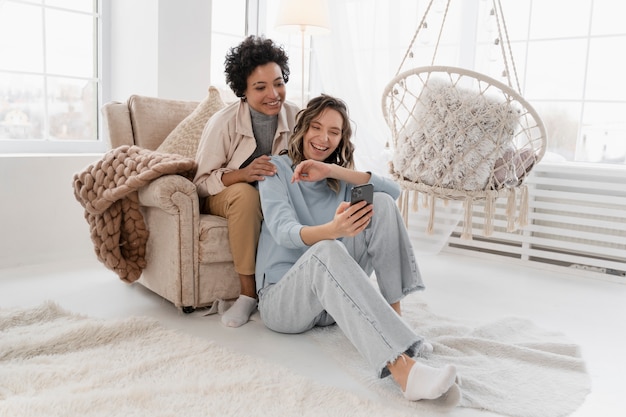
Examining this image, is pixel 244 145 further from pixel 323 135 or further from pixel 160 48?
pixel 160 48

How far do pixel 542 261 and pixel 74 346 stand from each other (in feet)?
8.40

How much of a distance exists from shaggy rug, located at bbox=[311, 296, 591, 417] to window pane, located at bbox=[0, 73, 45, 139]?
2.13 meters

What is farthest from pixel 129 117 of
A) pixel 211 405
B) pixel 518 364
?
pixel 518 364

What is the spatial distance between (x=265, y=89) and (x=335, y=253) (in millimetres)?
923

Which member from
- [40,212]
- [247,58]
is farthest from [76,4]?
[247,58]

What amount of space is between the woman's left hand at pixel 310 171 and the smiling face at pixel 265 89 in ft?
1.67

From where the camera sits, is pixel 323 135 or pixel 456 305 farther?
pixel 456 305

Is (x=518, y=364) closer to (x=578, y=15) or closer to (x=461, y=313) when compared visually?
(x=461, y=313)

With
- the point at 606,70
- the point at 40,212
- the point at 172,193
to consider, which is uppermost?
the point at 606,70

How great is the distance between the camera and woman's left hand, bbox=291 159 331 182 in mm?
1802

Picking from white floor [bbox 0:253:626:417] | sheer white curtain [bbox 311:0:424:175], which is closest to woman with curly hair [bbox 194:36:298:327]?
white floor [bbox 0:253:626:417]

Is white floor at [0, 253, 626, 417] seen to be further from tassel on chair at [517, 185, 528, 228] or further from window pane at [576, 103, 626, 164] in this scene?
window pane at [576, 103, 626, 164]

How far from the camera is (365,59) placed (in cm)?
379

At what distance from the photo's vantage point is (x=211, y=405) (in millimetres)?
1428
